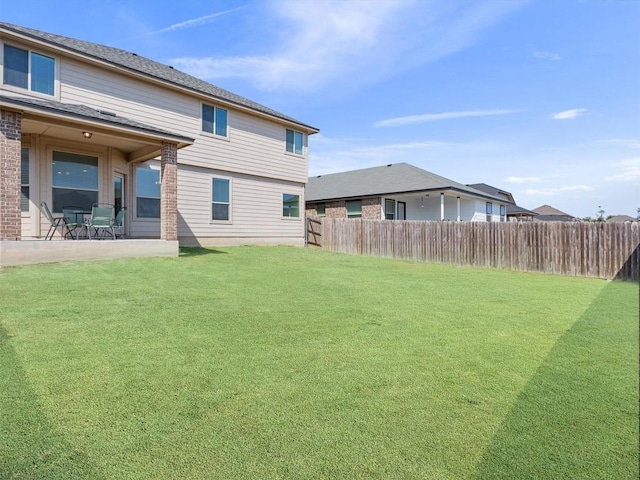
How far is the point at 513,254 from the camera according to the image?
12.3 m

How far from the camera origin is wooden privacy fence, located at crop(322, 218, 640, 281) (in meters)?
10.5

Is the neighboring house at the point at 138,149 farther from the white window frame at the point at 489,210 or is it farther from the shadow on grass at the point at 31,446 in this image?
the white window frame at the point at 489,210

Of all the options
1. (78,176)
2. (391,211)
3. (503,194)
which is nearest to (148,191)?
(78,176)

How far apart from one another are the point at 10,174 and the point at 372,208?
17.2 metres

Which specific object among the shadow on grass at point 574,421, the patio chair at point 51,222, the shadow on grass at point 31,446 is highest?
the patio chair at point 51,222

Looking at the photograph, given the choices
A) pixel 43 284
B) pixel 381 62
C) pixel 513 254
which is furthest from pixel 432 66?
pixel 43 284

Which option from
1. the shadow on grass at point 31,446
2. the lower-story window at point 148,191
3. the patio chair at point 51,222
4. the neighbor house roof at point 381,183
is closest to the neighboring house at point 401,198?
the neighbor house roof at point 381,183

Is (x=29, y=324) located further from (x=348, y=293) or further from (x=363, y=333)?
(x=348, y=293)

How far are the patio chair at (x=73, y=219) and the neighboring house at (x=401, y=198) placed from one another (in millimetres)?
15109

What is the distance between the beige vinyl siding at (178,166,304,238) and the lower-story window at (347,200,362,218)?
584cm

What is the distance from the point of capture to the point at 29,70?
9.80m

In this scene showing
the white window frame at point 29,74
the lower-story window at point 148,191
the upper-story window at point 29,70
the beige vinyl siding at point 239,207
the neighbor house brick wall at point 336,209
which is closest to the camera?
the white window frame at point 29,74

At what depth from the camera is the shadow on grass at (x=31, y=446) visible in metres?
1.83

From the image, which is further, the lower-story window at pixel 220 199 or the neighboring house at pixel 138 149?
the lower-story window at pixel 220 199
